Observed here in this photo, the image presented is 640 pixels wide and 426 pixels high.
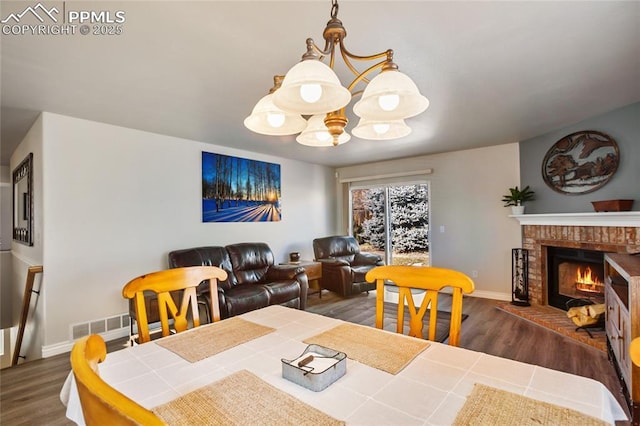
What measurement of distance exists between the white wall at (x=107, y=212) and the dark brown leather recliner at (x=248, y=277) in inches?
17.8

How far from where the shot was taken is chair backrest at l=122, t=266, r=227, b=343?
5.32 feet

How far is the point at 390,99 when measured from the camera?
1.38 m

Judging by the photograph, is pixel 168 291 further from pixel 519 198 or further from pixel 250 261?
pixel 519 198

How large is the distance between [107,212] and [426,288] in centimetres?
358

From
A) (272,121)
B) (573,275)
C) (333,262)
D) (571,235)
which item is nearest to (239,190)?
(333,262)

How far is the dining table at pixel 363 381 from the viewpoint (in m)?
0.89

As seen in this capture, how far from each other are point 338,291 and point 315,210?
6.12 feet

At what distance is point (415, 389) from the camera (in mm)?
1005

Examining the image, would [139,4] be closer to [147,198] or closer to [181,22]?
[181,22]

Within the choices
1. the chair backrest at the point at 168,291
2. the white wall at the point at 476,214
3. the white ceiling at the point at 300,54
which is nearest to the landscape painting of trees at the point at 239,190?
the white ceiling at the point at 300,54

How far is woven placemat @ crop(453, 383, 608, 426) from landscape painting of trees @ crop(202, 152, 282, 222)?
4.17 m

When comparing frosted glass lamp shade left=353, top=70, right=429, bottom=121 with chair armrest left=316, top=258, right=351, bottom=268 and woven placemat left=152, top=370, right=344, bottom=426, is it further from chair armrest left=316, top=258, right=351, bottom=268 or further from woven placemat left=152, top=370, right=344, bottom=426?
chair armrest left=316, top=258, right=351, bottom=268

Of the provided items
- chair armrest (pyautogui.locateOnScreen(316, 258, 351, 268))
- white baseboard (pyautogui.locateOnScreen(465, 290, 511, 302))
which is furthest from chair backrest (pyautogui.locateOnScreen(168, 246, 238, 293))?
white baseboard (pyautogui.locateOnScreen(465, 290, 511, 302))

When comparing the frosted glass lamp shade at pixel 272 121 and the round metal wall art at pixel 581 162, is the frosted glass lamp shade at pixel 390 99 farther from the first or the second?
the round metal wall art at pixel 581 162
